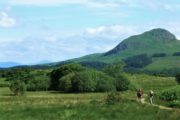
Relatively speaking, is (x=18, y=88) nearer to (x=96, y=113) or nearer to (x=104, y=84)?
(x=104, y=84)

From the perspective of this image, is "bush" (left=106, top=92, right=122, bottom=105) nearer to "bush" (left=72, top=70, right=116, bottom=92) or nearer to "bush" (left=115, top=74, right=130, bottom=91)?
"bush" (left=72, top=70, right=116, bottom=92)

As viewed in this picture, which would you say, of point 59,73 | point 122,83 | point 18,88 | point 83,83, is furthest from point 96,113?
point 59,73

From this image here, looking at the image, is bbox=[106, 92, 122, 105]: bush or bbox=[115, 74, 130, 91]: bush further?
bbox=[115, 74, 130, 91]: bush

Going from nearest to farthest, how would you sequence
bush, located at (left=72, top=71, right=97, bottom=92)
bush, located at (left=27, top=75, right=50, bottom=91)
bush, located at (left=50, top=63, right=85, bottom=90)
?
bush, located at (left=72, top=71, right=97, bottom=92)
bush, located at (left=27, top=75, right=50, bottom=91)
bush, located at (left=50, top=63, right=85, bottom=90)

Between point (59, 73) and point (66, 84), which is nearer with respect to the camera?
point (66, 84)

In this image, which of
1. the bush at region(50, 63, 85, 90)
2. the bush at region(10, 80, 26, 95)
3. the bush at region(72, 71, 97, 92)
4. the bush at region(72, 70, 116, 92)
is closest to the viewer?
the bush at region(10, 80, 26, 95)

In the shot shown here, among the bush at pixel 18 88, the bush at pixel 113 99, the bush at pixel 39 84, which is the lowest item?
the bush at pixel 113 99

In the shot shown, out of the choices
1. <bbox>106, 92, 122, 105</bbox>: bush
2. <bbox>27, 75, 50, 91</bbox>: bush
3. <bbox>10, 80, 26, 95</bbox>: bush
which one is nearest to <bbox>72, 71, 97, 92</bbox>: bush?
<bbox>27, 75, 50, 91</bbox>: bush

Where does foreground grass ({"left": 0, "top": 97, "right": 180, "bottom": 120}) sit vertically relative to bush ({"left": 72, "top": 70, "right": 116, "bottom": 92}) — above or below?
below

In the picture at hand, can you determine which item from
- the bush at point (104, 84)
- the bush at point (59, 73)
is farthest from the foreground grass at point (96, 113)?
the bush at point (59, 73)

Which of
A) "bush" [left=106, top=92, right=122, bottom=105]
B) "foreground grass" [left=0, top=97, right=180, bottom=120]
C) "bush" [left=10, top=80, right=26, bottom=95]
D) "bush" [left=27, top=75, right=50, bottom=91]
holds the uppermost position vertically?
"bush" [left=27, top=75, right=50, bottom=91]

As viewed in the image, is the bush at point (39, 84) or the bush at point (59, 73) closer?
the bush at point (39, 84)

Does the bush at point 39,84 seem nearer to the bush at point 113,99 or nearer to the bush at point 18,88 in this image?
the bush at point 18,88

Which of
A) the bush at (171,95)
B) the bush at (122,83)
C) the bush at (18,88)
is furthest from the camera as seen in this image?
the bush at (122,83)
